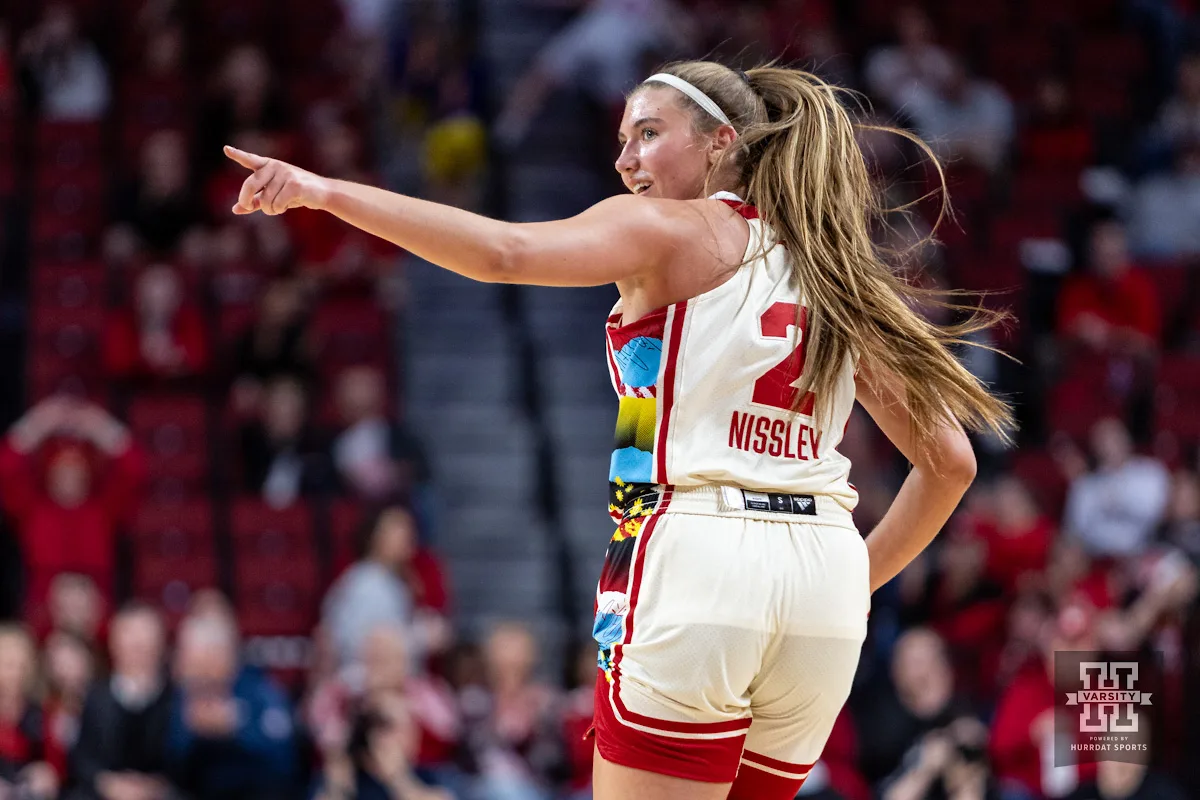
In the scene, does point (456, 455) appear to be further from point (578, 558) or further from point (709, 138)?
point (709, 138)

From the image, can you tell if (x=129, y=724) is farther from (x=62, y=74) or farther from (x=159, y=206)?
(x=62, y=74)

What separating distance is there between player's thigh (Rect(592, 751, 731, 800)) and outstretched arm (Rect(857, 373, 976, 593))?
79 cm

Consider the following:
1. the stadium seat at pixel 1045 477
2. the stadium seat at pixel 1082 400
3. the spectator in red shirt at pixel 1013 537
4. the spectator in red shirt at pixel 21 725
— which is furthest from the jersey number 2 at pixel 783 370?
the stadium seat at pixel 1082 400

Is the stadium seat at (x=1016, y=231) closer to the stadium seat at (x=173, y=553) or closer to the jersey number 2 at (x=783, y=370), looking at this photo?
the stadium seat at (x=173, y=553)

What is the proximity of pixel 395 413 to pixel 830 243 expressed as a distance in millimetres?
8606

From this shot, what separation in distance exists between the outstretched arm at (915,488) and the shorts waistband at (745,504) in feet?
1.52

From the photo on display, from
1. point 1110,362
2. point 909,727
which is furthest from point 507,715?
point 1110,362

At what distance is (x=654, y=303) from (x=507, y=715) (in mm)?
6196

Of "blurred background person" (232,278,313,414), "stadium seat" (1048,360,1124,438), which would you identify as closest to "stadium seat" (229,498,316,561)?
"blurred background person" (232,278,313,414)

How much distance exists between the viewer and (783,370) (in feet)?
10.7

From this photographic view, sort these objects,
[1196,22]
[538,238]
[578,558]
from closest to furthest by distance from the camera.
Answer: [538,238] < [578,558] < [1196,22]

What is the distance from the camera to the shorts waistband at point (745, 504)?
3.17 metres

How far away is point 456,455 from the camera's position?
40.8 feet

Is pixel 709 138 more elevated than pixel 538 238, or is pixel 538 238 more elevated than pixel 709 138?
pixel 709 138
